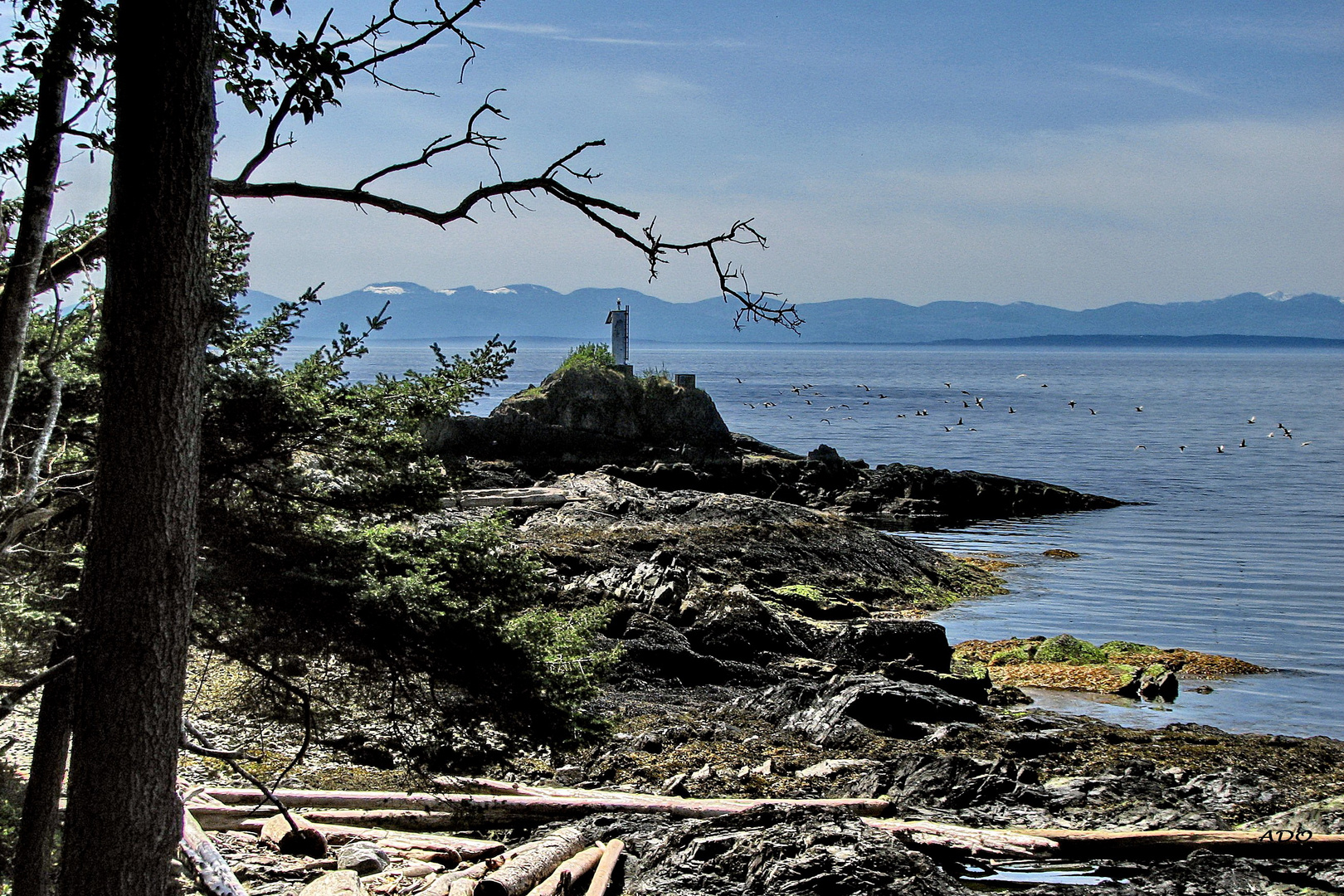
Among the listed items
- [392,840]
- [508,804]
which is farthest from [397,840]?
[508,804]

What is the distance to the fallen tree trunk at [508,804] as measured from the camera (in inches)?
368

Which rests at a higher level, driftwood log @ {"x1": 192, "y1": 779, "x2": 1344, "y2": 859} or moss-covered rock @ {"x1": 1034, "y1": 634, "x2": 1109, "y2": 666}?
driftwood log @ {"x1": 192, "y1": 779, "x2": 1344, "y2": 859}

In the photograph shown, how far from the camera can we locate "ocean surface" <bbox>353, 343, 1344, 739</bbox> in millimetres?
18203

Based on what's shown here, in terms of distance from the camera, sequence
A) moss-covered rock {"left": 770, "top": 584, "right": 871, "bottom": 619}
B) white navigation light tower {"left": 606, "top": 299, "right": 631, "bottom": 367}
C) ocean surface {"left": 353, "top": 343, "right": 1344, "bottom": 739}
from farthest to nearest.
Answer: white navigation light tower {"left": 606, "top": 299, "right": 631, "bottom": 367} < moss-covered rock {"left": 770, "top": 584, "right": 871, "bottom": 619} < ocean surface {"left": 353, "top": 343, "right": 1344, "bottom": 739}

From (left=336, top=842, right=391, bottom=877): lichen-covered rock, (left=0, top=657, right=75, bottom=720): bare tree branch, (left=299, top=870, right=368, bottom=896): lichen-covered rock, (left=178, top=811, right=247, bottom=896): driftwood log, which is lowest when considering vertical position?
(left=336, top=842, right=391, bottom=877): lichen-covered rock

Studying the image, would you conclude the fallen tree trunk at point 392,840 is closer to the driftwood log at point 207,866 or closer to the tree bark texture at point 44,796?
the driftwood log at point 207,866

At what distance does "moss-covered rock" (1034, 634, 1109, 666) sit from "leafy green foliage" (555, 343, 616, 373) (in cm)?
2832

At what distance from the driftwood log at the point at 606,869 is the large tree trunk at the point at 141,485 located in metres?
3.64

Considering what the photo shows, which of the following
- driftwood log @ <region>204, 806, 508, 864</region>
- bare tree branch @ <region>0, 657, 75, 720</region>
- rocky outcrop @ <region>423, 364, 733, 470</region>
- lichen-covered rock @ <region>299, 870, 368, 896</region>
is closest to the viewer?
bare tree branch @ <region>0, 657, 75, 720</region>

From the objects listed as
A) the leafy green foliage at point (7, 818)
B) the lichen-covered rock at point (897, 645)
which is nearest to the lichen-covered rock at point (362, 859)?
the leafy green foliage at point (7, 818)

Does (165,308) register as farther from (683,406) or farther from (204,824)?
(683,406)

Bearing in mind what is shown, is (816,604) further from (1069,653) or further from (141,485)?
(141,485)

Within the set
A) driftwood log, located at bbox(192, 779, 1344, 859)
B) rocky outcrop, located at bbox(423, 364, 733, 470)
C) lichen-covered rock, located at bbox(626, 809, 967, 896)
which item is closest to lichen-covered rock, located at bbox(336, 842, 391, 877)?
driftwood log, located at bbox(192, 779, 1344, 859)

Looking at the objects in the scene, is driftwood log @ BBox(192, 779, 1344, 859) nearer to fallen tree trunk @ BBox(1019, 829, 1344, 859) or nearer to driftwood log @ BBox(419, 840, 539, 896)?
fallen tree trunk @ BBox(1019, 829, 1344, 859)
